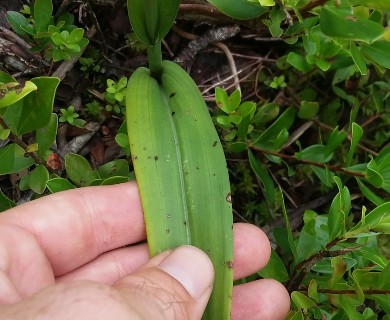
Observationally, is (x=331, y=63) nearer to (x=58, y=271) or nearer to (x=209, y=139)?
(x=209, y=139)

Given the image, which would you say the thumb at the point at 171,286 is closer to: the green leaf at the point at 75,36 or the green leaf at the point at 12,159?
the green leaf at the point at 12,159

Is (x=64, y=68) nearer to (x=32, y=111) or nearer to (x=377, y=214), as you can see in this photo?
(x=32, y=111)

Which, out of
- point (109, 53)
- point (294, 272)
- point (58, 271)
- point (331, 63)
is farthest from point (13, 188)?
point (331, 63)

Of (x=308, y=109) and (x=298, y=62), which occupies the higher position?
(x=298, y=62)

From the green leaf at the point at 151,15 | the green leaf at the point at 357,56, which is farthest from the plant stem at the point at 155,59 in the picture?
the green leaf at the point at 357,56

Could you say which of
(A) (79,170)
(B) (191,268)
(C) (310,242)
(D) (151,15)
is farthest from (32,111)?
(C) (310,242)

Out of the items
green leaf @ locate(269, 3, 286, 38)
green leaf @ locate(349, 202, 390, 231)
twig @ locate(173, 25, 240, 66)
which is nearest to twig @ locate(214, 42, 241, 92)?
twig @ locate(173, 25, 240, 66)
